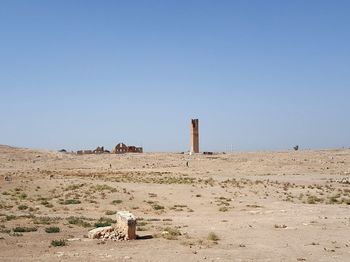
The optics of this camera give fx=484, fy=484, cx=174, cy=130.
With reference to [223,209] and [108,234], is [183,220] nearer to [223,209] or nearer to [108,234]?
[223,209]

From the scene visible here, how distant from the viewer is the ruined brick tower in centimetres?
8419

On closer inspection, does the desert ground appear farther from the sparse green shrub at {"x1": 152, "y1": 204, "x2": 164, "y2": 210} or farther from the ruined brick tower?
the ruined brick tower

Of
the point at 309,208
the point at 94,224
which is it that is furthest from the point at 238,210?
the point at 94,224

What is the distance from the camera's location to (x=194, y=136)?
84.6m

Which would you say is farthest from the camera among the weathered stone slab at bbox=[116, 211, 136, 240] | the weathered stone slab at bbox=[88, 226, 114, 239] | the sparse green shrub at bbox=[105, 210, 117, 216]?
the sparse green shrub at bbox=[105, 210, 117, 216]

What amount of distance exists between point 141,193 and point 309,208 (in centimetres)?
1206

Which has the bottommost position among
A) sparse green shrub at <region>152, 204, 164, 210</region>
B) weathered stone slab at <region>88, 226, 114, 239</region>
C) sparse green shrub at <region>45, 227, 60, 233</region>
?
sparse green shrub at <region>152, 204, 164, 210</region>

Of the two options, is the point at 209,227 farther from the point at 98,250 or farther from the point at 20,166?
the point at 20,166

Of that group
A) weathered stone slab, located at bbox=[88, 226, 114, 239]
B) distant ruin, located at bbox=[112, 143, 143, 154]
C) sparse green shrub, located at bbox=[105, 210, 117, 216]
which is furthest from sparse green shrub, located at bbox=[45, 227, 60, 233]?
distant ruin, located at bbox=[112, 143, 143, 154]

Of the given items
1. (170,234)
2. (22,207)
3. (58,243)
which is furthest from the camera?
(22,207)

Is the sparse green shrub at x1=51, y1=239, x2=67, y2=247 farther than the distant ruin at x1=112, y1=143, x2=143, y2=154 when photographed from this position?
No

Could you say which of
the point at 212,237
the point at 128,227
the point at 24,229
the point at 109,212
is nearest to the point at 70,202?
the point at 109,212

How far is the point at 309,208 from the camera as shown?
2658cm

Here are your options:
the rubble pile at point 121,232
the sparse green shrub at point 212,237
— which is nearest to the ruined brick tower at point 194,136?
the sparse green shrub at point 212,237
